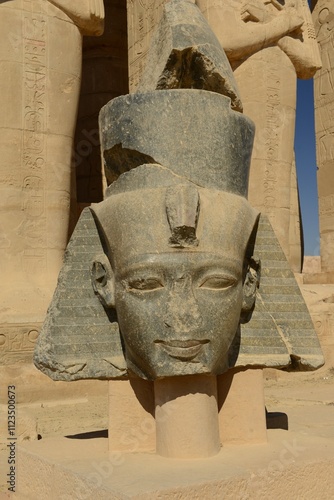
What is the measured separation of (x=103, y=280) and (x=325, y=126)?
7.55m

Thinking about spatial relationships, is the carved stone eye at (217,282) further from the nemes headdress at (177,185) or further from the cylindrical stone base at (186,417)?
the cylindrical stone base at (186,417)

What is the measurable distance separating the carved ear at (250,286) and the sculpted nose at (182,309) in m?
0.39

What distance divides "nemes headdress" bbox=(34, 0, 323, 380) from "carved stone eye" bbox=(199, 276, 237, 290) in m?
0.14

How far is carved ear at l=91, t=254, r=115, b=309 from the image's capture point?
2.77m

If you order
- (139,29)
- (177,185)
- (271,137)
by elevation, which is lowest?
(177,185)

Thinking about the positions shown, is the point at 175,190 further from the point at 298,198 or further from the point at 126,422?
the point at 298,198

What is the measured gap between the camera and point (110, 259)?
2.79 metres

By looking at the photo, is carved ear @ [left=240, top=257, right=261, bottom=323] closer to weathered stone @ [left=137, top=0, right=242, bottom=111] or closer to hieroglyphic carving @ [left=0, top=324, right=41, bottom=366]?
weathered stone @ [left=137, top=0, right=242, bottom=111]

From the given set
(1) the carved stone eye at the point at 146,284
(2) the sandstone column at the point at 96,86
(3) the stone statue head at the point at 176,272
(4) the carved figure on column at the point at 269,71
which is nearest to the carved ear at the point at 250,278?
(3) the stone statue head at the point at 176,272

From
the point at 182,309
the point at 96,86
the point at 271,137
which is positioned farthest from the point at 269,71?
the point at 182,309

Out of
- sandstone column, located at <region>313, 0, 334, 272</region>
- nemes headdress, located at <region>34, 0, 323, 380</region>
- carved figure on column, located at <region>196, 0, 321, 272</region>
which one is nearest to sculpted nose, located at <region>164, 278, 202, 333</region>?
nemes headdress, located at <region>34, 0, 323, 380</region>

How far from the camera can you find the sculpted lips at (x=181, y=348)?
2502 millimetres

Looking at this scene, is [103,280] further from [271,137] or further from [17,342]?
[271,137]

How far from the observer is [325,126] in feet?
31.7
